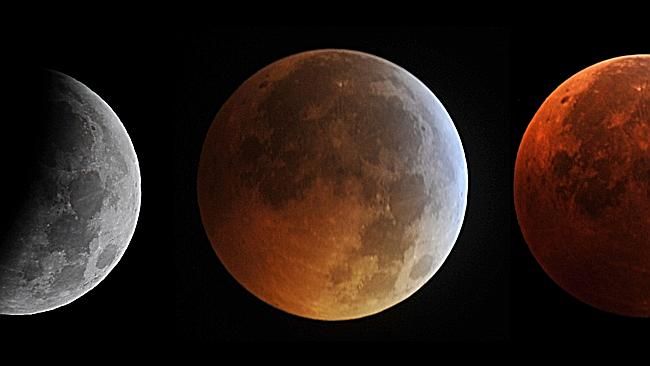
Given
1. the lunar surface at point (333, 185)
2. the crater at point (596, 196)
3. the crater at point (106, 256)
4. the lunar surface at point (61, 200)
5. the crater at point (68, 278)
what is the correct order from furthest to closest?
the crater at point (106, 256) < the crater at point (68, 278) < the crater at point (596, 196) < the lunar surface at point (61, 200) < the lunar surface at point (333, 185)

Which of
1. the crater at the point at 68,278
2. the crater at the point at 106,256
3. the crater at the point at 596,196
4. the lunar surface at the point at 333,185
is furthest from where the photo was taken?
the crater at the point at 106,256

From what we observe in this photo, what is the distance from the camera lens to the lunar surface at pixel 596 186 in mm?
4949

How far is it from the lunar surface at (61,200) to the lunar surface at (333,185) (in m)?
0.59

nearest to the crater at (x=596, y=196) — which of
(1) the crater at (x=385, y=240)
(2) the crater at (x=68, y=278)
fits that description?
(1) the crater at (x=385, y=240)

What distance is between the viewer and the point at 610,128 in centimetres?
503

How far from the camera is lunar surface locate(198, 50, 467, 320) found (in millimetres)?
4699

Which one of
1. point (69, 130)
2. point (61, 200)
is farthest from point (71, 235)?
point (69, 130)

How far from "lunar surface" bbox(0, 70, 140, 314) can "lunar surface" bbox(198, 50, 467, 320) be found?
59 centimetres

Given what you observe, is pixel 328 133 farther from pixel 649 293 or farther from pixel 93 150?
pixel 649 293

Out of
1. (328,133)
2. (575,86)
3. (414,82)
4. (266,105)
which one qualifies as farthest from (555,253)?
(266,105)

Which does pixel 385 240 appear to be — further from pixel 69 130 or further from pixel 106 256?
pixel 69 130

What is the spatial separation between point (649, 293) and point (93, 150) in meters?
3.53

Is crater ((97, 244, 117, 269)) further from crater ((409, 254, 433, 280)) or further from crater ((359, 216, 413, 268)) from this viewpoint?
crater ((409, 254, 433, 280))

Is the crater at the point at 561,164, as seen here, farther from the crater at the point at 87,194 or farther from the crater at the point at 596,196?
the crater at the point at 87,194
